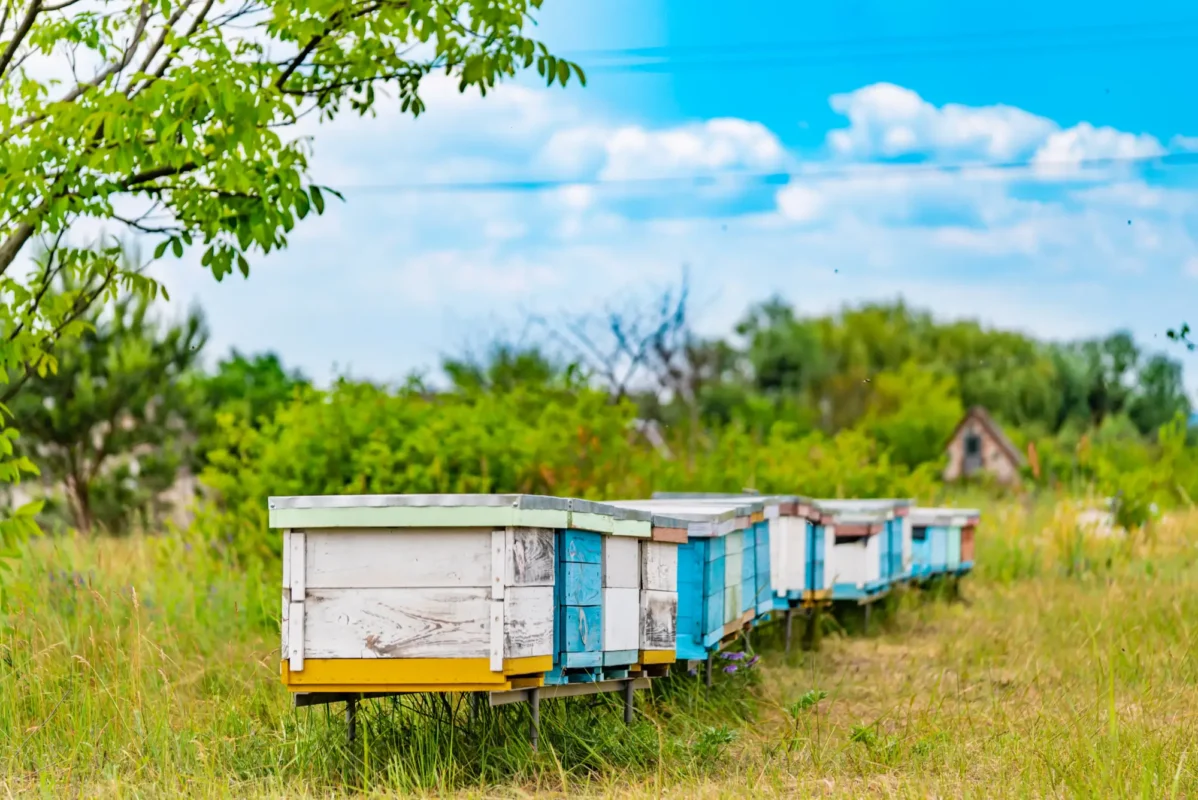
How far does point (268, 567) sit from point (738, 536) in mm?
5099

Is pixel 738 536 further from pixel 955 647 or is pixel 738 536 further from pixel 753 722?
pixel 955 647

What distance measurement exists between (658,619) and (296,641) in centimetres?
158

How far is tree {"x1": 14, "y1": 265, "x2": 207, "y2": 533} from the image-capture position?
16422mm

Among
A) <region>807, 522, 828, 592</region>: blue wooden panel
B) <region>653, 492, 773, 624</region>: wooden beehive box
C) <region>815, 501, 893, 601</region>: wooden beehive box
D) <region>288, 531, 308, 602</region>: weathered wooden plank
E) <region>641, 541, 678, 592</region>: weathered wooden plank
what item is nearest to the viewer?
<region>288, 531, 308, 602</region>: weathered wooden plank

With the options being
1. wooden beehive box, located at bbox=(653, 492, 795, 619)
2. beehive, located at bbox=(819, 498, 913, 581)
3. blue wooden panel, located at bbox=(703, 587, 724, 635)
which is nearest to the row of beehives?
blue wooden panel, located at bbox=(703, 587, 724, 635)

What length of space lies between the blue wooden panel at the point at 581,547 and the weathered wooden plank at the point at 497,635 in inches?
15.0

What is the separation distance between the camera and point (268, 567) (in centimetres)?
1027

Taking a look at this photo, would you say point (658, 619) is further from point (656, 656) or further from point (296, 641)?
point (296, 641)

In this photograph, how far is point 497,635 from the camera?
4543mm

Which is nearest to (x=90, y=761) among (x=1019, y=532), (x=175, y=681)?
(x=175, y=681)

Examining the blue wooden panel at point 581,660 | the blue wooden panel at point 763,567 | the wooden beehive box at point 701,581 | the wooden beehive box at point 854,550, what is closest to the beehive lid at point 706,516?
the wooden beehive box at point 701,581

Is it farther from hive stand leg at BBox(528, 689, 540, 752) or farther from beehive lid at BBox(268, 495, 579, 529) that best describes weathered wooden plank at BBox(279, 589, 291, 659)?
hive stand leg at BBox(528, 689, 540, 752)

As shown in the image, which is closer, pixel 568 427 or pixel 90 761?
pixel 90 761

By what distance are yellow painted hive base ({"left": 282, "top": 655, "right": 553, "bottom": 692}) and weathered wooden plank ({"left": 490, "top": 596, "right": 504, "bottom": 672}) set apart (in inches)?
Answer: 1.2
